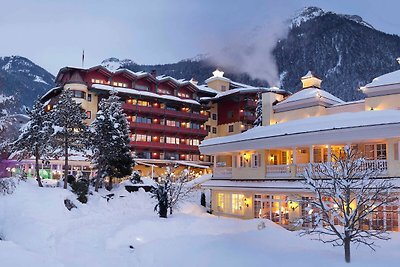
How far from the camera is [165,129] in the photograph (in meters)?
64.2

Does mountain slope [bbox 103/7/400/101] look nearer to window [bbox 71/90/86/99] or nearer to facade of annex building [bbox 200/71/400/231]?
window [bbox 71/90/86/99]

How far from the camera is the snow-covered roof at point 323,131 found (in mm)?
23953

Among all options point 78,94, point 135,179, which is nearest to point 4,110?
point 135,179

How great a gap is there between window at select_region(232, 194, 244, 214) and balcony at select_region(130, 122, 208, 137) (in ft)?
102

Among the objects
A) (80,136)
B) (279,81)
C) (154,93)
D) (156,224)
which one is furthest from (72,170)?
(279,81)

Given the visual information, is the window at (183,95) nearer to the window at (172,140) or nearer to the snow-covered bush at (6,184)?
the window at (172,140)

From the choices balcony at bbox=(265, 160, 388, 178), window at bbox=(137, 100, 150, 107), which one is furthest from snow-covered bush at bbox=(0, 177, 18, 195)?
window at bbox=(137, 100, 150, 107)

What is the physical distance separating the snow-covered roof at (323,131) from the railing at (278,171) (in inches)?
58.1

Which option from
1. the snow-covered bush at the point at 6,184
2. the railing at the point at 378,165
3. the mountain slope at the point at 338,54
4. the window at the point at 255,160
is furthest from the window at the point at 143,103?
the mountain slope at the point at 338,54

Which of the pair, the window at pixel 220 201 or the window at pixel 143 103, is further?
the window at pixel 143 103

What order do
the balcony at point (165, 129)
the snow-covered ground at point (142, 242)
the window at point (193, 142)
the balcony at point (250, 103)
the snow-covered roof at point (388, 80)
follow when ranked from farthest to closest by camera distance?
1. the balcony at point (250, 103)
2. the window at point (193, 142)
3. the balcony at point (165, 129)
4. the snow-covered roof at point (388, 80)
5. the snow-covered ground at point (142, 242)

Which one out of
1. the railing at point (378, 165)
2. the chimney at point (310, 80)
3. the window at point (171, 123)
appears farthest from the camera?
the window at point (171, 123)

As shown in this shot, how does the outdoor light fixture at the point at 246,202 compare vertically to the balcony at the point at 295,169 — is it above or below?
below

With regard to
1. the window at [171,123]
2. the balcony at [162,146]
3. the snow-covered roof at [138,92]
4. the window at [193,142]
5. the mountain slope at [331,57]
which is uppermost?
the mountain slope at [331,57]
